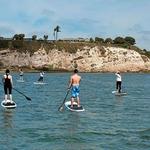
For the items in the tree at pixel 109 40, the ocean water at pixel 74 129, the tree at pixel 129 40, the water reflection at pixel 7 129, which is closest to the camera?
the water reflection at pixel 7 129

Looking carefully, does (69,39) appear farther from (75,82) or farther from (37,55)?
(75,82)

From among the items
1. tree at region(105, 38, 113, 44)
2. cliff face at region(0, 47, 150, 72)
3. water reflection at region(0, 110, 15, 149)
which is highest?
tree at region(105, 38, 113, 44)

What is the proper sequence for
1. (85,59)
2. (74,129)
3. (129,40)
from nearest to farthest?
(74,129) → (85,59) → (129,40)

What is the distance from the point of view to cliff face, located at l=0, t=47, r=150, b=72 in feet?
527

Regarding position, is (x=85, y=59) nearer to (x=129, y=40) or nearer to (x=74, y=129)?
(x=129, y=40)

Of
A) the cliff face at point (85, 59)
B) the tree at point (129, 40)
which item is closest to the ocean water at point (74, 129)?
the cliff face at point (85, 59)

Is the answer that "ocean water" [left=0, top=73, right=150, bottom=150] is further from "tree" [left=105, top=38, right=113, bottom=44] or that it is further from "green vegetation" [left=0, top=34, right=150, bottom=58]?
"tree" [left=105, top=38, right=113, bottom=44]

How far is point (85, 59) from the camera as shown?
16538 cm

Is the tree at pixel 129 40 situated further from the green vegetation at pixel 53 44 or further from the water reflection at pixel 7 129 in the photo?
the water reflection at pixel 7 129

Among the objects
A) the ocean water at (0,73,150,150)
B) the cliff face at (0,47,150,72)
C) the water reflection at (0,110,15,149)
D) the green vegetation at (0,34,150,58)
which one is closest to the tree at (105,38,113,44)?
the green vegetation at (0,34,150,58)

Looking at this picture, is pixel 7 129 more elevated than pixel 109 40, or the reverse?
pixel 109 40

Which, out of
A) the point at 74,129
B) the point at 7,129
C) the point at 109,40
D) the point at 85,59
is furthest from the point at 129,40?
the point at 7,129

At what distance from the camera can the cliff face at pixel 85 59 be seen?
160625 mm

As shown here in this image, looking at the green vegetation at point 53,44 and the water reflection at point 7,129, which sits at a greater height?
the green vegetation at point 53,44
